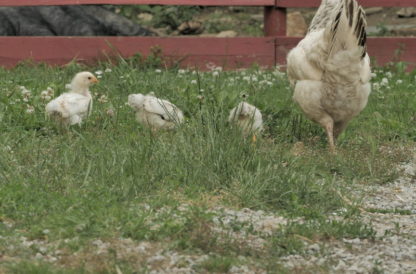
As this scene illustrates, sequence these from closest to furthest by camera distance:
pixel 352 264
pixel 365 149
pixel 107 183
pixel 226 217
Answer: pixel 352 264, pixel 226 217, pixel 107 183, pixel 365 149

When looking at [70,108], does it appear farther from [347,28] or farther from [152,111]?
[347,28]

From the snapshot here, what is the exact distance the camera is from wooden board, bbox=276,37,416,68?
10.1m

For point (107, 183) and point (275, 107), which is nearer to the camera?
point (107, 183)

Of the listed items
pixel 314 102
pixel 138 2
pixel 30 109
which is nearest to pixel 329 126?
pixel 314 102

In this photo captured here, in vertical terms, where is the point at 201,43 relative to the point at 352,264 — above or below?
above

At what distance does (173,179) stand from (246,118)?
137 cm

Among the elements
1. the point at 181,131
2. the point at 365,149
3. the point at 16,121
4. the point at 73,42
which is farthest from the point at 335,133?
the point at 73,42

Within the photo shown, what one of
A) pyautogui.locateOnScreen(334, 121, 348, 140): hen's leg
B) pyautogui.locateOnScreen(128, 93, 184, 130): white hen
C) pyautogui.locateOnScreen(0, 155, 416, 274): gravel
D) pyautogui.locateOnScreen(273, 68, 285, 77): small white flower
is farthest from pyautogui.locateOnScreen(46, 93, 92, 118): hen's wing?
pyautogui.locateOnScreen(273, 68, 285, 77): small white flower

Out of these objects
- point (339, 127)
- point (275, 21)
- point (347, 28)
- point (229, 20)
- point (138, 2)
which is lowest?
point (339, 127)

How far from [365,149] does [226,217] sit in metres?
2.31

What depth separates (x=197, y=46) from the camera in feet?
33.0

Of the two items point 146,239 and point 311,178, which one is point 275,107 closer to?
point 311,178

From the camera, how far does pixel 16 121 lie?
6910mm

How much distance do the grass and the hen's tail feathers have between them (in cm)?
74
